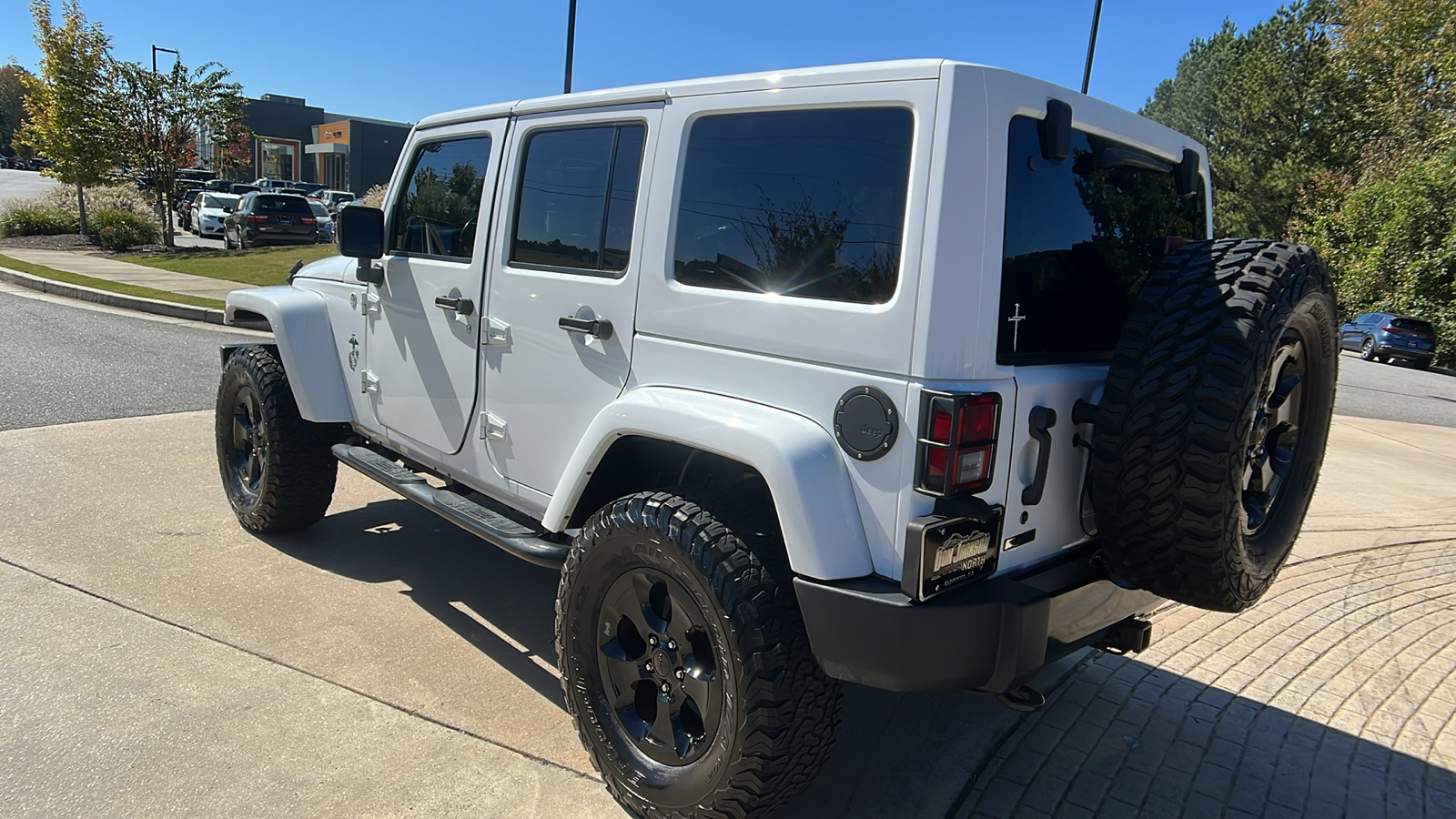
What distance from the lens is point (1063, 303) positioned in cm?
251

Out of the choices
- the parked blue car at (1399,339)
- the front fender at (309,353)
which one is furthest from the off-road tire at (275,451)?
the parked blue car at (1399,339)

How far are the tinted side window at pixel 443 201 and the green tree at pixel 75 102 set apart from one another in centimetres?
2159

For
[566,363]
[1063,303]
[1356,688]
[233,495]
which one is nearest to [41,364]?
[233,495]

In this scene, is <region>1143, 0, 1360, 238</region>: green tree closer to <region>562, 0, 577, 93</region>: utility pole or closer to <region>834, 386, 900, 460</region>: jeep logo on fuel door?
<region>562, 0, 577, 93</region>: utility pole

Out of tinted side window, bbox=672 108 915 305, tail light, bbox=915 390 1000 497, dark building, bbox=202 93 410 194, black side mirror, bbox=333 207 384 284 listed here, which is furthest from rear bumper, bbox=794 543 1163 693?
dark building, bbox=202 93 410 194

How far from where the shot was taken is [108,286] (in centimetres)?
1385

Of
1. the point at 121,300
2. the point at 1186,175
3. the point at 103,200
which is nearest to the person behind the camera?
the point at 1186,175

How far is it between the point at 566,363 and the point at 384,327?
1341mm

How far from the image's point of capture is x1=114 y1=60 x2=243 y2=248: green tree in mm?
21328

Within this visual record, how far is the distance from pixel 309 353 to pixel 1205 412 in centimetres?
378

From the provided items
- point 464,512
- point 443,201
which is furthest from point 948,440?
point 443,201

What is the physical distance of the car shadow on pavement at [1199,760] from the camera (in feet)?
9.48

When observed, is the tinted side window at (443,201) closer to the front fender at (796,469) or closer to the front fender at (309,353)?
the front fender at (309,353)

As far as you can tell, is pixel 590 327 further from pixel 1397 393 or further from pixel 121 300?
pixel 1397 393
